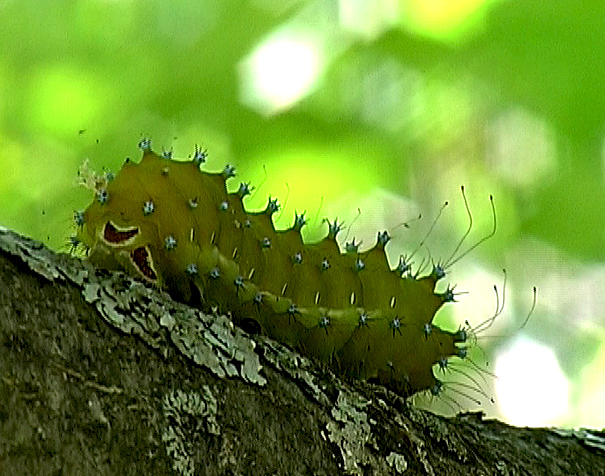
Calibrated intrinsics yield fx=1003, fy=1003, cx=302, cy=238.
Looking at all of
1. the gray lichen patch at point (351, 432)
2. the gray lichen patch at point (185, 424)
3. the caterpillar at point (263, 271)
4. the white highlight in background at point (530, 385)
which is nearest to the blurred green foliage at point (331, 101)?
the white highlight in background at point (530, 385)

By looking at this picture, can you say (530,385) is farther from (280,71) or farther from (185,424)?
(185,424)

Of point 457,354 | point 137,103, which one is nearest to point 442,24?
point 137,103

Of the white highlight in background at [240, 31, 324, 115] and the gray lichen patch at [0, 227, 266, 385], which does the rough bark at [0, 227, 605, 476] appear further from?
the white highlight in background at [240, 31, 324, 115]

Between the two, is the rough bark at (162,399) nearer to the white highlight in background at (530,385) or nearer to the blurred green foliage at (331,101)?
the blurred green foliage at (331,101)

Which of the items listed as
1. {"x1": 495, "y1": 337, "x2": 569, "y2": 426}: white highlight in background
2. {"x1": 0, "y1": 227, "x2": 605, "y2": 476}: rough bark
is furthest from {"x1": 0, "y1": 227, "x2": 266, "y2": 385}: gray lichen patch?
{"x1": 495, "y1": 337, "x2": 569, "y2": 426}: white highlight in background

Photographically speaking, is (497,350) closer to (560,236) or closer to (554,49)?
(560,236)

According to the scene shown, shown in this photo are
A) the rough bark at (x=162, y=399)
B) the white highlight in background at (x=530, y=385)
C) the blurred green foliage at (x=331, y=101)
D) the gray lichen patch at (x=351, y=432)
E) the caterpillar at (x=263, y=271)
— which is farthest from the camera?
the white highlight in background at (x=530, y=385)
